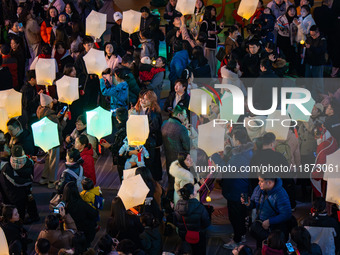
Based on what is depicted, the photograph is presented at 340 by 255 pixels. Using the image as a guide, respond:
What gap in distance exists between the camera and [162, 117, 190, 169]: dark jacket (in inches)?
314

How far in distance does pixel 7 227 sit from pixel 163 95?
5.79 metres

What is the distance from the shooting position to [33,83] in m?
9.68

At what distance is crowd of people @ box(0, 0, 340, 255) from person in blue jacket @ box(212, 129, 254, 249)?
13 mm

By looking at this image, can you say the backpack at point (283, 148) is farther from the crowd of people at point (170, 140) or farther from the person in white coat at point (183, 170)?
the person in white coat at point (183, 170)

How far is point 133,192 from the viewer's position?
6449mm

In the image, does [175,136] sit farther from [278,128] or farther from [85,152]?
[278,128]

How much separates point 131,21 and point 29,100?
2.44 metres

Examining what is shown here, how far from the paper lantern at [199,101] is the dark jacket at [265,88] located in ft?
4.08

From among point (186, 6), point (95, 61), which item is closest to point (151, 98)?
point (95, 61)

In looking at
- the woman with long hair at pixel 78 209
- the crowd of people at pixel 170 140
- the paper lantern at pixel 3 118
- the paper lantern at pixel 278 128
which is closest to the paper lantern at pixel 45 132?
the crowd of people at pixel 170 140

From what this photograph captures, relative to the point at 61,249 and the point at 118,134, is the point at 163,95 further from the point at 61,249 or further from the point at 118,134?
the point at 61,249

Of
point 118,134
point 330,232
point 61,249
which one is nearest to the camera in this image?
point 61,249

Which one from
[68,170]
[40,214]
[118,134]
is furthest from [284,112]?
[40,214]

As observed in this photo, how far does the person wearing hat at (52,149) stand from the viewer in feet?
28.7
